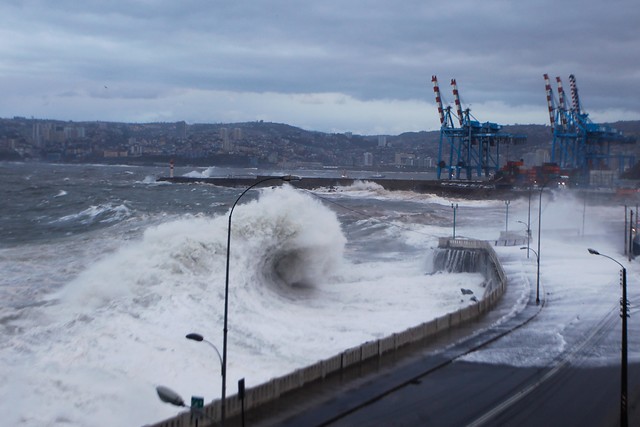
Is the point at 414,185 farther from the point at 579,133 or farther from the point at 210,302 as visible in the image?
the point at 210,302

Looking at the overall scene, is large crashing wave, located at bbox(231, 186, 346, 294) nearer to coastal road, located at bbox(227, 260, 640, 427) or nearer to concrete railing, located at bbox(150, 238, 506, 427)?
concrete railing, located at bbox(150, 238, 506, 427)

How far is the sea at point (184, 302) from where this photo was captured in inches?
632

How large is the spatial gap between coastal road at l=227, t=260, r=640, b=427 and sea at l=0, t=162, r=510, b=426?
2315 millimetres

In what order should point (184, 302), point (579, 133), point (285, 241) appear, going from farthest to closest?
point (579, 133), point (285, 241), point (184, 302)

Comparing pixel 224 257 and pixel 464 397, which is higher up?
pixel 224 257

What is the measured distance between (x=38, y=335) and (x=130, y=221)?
34469 mm

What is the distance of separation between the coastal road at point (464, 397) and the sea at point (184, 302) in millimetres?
2315

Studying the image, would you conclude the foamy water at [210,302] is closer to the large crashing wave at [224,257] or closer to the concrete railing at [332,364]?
the large crashing wave at [224,257]

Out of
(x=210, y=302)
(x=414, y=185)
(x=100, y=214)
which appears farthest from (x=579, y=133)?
(x=210, y=302)

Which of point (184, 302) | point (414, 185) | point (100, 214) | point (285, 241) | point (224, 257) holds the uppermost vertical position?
point (414, 185)

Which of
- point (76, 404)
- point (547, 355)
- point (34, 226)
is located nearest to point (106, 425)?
point (76, 404)

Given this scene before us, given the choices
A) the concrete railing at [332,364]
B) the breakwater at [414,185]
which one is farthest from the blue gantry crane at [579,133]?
the concrete railing at [332,364]

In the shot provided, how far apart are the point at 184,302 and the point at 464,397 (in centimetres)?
1104

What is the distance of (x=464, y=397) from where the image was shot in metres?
15.4
